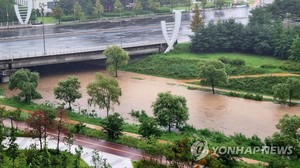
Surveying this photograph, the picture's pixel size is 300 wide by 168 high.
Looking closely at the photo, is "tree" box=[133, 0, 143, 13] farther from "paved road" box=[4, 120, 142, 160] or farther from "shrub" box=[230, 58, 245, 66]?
"paved road" box=[4, 120, 142, 160]

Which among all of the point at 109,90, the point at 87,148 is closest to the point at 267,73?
the point at 109,90

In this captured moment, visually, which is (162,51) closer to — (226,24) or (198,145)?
(226,24)

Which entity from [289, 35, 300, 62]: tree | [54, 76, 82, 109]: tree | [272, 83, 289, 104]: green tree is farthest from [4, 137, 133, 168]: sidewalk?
[289, 35, 300, 62]: tree

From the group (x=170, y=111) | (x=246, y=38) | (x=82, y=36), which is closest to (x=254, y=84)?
(x=246, y=38)

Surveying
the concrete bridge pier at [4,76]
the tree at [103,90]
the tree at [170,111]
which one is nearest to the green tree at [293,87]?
the tree at [170,111]

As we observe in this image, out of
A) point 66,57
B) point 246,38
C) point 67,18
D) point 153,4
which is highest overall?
point 153,4

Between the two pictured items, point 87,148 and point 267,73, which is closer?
point 87,148

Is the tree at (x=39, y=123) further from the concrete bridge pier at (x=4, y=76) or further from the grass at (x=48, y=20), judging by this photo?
the grass at (x=48, y=20)

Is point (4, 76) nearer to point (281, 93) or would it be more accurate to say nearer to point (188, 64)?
point (188, 64)
